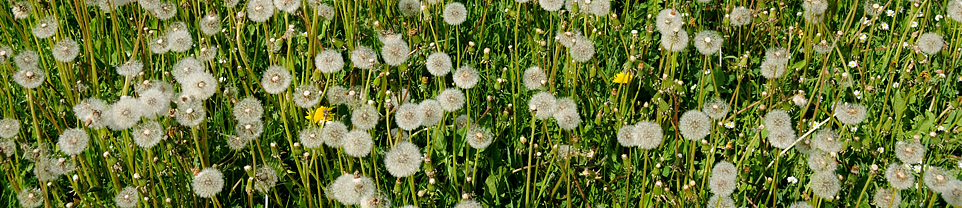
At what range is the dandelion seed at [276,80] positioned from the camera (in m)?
2.50

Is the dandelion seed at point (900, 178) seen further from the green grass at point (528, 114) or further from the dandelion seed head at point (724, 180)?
the dandelion seed head at point (724, 180)

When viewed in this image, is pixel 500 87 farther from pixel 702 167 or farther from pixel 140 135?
pixel 140 135

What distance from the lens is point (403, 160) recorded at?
2.30 metres

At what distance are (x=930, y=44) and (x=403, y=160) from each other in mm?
1873

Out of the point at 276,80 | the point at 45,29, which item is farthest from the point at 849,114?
the point at 45,29

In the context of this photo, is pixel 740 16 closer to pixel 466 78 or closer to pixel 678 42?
pixel 678 42

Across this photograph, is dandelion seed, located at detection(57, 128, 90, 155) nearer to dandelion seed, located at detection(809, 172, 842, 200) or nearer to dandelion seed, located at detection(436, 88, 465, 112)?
dandelion seed, located at detection(436, 88, 465, 112)

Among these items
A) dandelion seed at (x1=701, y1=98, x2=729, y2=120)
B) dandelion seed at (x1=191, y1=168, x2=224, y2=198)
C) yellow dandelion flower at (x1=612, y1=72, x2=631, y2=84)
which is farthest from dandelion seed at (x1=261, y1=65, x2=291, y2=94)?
dandelion seed at (x1=701, y1=98, x2=729, y2=120)

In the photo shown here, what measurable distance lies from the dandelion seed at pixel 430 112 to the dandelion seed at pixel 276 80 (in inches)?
15.2

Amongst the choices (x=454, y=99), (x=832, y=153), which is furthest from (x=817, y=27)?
(x=454, y=99)

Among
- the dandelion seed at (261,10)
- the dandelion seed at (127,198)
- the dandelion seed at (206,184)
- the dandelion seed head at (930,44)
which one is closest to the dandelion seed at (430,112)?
the dandelion seed at (206,184)

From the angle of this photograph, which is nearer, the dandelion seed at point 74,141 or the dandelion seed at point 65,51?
the dandelion seed at point 74,141

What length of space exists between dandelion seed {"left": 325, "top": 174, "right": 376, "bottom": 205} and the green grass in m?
0.05

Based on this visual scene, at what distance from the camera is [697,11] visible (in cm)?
353
